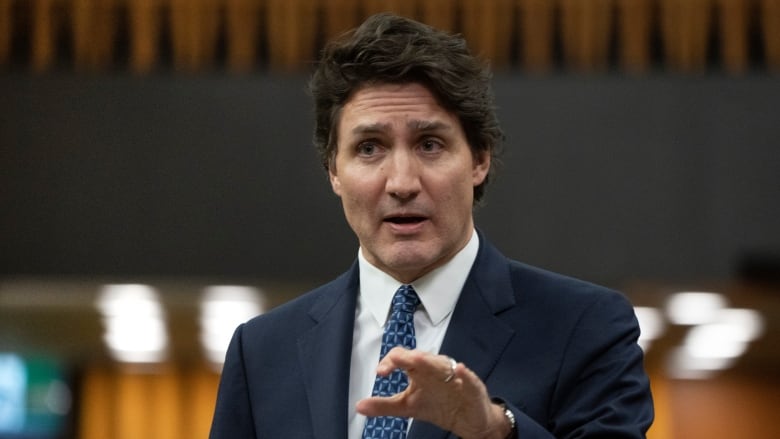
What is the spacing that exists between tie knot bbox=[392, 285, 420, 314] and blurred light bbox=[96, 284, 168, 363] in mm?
4794

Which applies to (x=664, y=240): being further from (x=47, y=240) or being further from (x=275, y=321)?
(x=275, y=321)

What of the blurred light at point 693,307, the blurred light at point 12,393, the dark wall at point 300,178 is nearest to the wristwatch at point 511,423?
the dark wall at point 300,178

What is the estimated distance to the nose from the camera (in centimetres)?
233

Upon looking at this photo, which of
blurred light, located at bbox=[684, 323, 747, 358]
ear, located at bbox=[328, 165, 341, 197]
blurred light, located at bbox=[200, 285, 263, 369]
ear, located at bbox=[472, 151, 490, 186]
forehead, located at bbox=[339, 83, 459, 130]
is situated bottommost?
blurred light, located at bbox=[684, 323, 747, 358]

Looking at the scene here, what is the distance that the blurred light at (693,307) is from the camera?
7.57 m

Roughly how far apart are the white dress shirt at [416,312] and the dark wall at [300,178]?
13.9ft

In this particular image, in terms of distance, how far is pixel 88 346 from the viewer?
9875 millimetres

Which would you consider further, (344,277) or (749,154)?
(749,154)

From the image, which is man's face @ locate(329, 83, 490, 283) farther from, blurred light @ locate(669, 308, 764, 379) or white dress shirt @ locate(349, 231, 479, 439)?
blurred light @ locate(669, 308, 764, 379)

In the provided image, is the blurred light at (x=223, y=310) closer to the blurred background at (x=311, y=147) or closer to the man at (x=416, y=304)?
the blurred background at (x=311, y=147)

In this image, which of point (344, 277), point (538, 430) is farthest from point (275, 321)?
point (538, 430)

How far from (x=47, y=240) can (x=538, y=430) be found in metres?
5.21

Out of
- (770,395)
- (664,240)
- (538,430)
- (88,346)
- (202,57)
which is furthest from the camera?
(770,395)

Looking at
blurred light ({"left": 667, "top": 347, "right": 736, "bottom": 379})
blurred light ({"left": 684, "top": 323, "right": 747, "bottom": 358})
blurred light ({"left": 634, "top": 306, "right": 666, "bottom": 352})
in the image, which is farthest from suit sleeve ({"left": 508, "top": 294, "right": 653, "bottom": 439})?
blurred light ({"left": 667, "top": 347, "right": 736, "bottom": 379})
